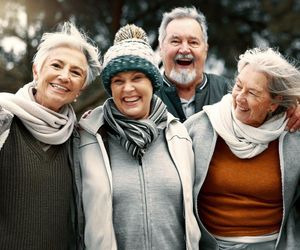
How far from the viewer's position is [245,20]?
6.66 metres

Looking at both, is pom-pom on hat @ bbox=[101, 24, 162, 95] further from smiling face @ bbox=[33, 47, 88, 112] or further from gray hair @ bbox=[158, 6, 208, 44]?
gray hair @ bbox=[158, 6, 208, 44]

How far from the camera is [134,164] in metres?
2.38

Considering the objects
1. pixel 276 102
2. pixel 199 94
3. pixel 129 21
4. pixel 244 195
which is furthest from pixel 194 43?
pixel 129 21

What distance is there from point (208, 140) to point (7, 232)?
3.55 ft

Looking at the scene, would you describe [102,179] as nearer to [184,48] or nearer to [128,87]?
[128,87]

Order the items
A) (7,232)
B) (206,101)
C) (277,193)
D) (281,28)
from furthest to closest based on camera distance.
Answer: (281,28) → (206,101) → (277,193) → (7,232)

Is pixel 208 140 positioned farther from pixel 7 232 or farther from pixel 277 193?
pixel 7 232

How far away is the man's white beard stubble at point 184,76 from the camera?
341 cm

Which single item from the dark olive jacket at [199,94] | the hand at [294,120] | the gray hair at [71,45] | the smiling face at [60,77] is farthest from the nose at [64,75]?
the hand at [294,120]

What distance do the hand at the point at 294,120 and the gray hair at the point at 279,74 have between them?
0.11ft

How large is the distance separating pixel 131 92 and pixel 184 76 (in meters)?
1.06

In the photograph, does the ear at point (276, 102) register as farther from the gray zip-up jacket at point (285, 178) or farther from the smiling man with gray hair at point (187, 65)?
the smiling man with gray hair at point (187, 65)

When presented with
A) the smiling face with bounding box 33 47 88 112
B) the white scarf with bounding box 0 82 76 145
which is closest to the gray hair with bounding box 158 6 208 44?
the smiling face with bounding box 33 47 88 112

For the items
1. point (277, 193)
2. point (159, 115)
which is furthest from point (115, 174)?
point (277, 193)
